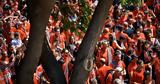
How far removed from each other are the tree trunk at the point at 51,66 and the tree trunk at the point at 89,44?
0.89ft

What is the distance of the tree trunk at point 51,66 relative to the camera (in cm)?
805

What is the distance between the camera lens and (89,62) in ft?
26.2

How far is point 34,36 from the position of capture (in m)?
7.32

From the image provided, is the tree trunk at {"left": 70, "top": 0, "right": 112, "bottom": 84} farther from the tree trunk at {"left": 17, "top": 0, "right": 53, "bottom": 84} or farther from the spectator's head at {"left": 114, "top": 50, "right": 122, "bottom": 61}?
the spectator's head at {"left": 114, "top": 50, "right": 122, "bottom": 61}

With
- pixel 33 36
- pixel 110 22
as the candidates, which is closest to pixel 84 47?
pixel 33 36

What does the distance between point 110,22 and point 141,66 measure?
3.57 meters

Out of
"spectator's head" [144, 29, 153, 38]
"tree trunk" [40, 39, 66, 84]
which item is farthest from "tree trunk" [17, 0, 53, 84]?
"spectator's head" [144, 29, 153, 38]

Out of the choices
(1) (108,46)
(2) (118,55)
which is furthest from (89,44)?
(1) (108,46)

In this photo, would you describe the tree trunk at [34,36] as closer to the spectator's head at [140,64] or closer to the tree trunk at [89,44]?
the tree trunk at [89,44]

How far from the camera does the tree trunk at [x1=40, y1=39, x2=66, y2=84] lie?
805cm

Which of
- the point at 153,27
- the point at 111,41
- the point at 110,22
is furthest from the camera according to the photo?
the point at 153,27

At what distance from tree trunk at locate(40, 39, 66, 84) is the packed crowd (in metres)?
3.86

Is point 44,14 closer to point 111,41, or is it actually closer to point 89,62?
point 89,62

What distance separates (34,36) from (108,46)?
9000mm
